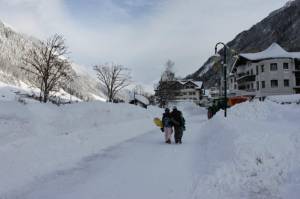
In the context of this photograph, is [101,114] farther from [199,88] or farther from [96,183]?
[199,88]

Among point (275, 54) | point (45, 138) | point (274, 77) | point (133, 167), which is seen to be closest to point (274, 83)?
point (274, 77)

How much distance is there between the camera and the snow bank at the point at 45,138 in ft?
31.7

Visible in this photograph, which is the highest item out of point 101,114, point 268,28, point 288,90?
point 268,28

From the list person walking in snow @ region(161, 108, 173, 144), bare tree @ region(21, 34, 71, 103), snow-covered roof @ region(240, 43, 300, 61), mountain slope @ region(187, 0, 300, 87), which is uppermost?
mountain slope @ region(187, 0, 300, 87)

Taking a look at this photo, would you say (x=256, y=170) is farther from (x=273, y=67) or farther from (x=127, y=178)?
(x=273, y=67)

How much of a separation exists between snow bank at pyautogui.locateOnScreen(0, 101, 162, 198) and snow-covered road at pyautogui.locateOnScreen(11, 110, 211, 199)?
2.14 feet

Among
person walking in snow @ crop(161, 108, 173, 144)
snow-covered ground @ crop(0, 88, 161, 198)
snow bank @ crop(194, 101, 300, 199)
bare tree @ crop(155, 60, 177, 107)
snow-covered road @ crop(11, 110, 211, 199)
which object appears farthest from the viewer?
bare tree @ crop(155, 60, 177, 107)

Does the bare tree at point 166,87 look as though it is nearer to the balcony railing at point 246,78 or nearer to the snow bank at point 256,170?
the balcony railing at point 246,78

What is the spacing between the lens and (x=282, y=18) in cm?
16938

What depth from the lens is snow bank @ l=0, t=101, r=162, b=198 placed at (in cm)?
965

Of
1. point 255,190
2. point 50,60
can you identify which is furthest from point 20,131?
point 50,60

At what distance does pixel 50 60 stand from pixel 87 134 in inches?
1087

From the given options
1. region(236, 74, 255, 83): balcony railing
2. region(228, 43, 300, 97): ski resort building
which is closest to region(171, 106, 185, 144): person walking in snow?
region(228, 43, 300, 97): ski resort building

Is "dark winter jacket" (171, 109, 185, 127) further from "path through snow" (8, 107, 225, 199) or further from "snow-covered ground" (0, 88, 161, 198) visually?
"path through snow" (8, 107, 225, 199)
